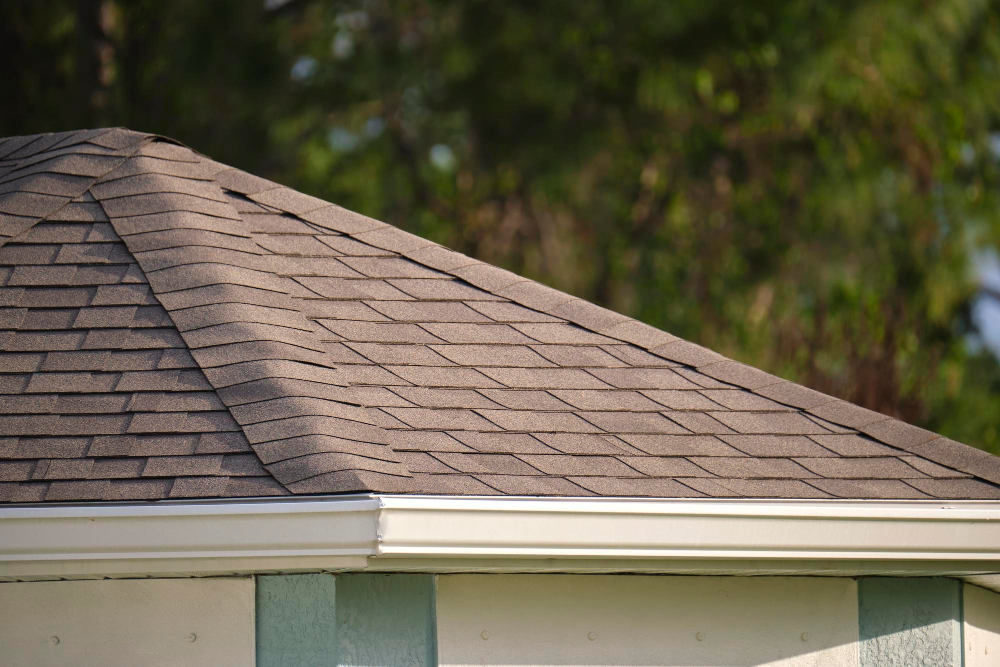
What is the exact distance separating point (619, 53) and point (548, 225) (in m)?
4.13

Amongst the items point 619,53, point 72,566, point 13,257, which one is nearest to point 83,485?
point 72,566

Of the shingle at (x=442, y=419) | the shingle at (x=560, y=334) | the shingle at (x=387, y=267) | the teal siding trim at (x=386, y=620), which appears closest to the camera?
the teal siding trim at (x=386, y=620)

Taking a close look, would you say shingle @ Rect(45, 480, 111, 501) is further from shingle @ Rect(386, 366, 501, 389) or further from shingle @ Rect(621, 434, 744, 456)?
shingle @ Rect(621, 434, 744, 456)

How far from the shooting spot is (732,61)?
11711 millimetres

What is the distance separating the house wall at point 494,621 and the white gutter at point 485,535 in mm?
127

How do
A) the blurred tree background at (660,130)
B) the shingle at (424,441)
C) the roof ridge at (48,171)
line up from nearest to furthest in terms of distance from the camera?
the shingle at (424,441) → the roof ridge at (48,171) → the blurred tree background at (660,130)

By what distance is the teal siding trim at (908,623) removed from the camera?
357cm

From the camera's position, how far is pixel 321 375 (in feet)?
11.2

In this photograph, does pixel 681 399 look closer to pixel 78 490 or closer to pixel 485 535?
pixel 485 535

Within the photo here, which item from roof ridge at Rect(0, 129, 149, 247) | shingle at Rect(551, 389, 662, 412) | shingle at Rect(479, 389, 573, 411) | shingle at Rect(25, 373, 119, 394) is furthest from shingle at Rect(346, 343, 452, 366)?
roof ridge at Rect(0, 129, 149, 247)

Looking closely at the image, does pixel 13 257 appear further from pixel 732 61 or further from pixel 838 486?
pixel 732 61

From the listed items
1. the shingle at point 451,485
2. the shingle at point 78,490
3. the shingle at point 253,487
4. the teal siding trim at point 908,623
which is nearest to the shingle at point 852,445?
the teal siding trim at point 908,623

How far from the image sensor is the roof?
3146 millimetres

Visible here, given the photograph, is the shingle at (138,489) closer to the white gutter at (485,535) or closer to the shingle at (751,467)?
the white gutter at (485,535)
